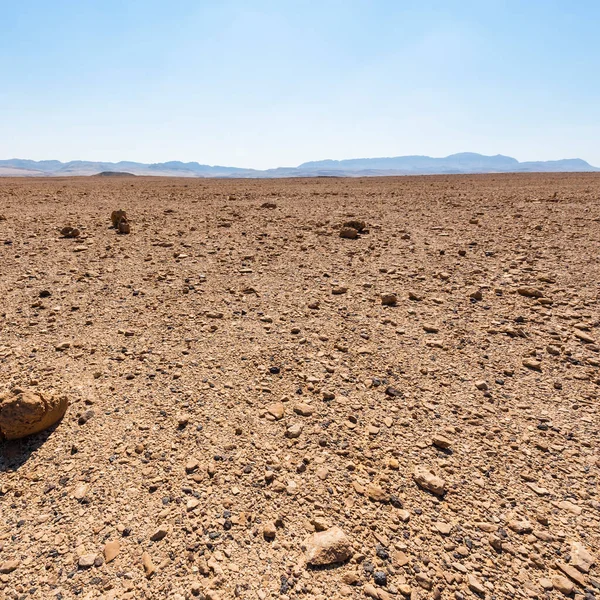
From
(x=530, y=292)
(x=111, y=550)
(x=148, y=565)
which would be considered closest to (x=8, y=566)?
(x=111, y=550)

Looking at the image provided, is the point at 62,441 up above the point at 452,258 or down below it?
below

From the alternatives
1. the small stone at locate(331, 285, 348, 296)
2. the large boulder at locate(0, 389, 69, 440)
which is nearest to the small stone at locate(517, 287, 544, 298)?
the small stone at locate(331, 285, 348, 296)

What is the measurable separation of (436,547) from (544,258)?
5.97 meters

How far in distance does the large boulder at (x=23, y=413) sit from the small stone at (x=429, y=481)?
2981mm

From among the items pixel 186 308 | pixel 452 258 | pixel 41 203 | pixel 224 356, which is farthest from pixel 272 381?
pixel 41 203

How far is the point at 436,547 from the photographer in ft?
8.07

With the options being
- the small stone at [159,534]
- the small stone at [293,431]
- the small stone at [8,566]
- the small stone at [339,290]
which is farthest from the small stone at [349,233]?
A: the small stone at [8,566]

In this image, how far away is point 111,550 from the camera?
247cm

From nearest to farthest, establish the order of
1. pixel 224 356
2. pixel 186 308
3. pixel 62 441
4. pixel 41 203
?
pixel 62 441 → pixel 224 356 → pixel 186 308 → pixel 41 203

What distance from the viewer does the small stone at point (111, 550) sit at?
243 cm

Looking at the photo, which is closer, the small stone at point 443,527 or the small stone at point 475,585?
the small stone at point 475,585

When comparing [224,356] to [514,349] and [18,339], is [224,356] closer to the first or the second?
[18,339]

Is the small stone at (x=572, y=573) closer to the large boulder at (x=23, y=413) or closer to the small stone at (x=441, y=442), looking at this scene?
the small stone at (x=441, y=442)

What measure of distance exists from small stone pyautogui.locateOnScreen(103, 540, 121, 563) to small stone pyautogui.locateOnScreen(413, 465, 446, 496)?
2008mm
